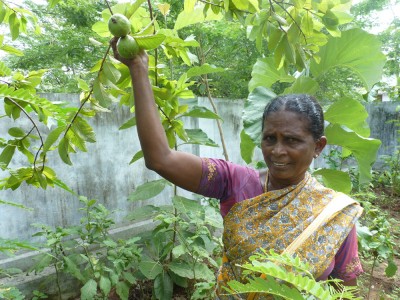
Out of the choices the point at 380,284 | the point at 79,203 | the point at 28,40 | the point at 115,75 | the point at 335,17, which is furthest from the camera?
the point at 28,40

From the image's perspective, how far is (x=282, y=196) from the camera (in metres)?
1.19

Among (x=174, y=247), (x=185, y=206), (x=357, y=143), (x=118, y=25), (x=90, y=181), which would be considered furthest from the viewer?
(x=90, y=181)

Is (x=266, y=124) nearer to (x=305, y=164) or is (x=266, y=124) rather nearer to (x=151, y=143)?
(x=305, y=164)

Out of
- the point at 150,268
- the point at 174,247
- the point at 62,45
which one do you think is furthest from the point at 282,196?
the point at 62,45

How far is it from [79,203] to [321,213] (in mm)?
2366

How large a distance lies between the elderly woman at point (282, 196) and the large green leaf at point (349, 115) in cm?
70

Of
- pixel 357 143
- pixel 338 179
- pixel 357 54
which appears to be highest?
pixel 357 54

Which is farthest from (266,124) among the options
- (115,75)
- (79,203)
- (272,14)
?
(79,203)

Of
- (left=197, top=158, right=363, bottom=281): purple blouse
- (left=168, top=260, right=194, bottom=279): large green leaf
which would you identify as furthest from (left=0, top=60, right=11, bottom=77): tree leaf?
(left=168, top=260, right=194, bottom=279): large green leaf

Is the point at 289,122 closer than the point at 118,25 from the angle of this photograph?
No

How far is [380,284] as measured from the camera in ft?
11.0

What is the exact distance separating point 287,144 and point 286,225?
0.27 meters

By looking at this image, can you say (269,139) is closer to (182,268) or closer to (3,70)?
(3,70)

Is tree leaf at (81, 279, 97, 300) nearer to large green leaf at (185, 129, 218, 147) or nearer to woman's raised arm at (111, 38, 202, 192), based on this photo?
large green leaf at (185, 129, 218, 147)
